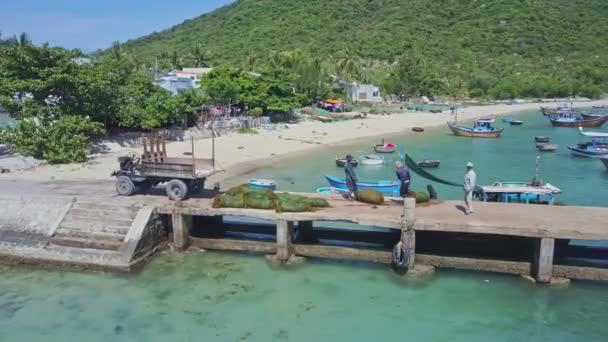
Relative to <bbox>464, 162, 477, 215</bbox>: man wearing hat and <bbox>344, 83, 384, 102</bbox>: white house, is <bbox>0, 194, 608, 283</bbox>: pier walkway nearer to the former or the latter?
<bbox>464, 162, 477, 215</bbox>: man wearing hat

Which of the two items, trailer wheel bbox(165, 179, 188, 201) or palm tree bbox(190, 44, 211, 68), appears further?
palm tree bbox(190, 44, 211, 68)

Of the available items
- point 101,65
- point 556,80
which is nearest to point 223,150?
point 101,65

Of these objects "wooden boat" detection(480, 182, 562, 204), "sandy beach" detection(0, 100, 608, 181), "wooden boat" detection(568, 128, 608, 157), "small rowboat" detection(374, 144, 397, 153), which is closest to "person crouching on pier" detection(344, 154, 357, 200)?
"sandy beach" detection(0, 100, 608, 181)

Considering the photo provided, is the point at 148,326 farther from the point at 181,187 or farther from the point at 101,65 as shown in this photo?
the point at 101,65

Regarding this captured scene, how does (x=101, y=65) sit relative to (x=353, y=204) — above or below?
above

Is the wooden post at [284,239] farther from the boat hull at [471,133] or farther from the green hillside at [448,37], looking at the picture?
the green hillside at [448,37]

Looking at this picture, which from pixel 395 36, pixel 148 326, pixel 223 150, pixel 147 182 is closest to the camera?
pixel 148 326
